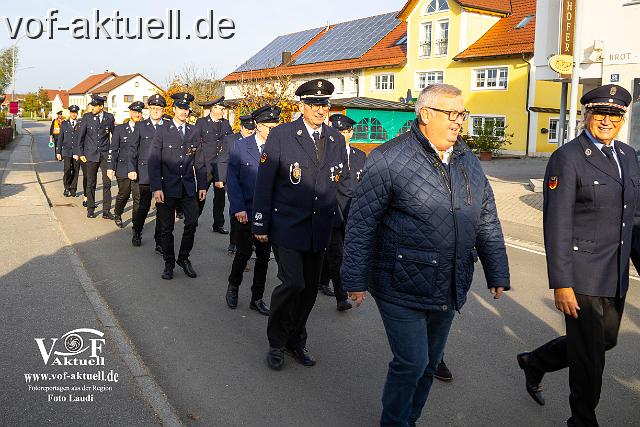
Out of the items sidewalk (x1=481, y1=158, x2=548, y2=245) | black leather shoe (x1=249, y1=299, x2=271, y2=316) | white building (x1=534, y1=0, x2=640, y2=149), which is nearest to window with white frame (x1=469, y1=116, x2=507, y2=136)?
sidewalk (x1=481, y1=158, x2=548, y2=245)

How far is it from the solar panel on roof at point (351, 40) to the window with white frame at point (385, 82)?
2.53 m

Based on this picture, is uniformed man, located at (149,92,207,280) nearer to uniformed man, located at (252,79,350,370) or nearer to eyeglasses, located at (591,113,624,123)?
uniformed man, located at (252,79,350,370)

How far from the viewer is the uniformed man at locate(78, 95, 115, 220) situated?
12.5 m

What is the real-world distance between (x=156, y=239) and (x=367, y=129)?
17.2m

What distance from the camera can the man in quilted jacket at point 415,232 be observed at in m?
3.36

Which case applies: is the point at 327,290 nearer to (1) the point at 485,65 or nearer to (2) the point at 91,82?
(1) the point at 485,65

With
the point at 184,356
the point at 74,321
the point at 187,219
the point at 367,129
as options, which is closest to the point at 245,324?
the point at 184,356

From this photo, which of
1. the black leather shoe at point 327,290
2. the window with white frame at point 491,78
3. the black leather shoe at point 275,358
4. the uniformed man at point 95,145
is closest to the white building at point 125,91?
→ the window with white frame at point 491,78

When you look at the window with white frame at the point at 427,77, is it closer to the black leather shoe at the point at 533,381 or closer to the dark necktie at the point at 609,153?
the black leather shoe at the point at 533,381

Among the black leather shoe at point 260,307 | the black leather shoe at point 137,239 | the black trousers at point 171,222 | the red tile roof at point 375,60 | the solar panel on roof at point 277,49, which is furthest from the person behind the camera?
the solar panel on roof at point 277,49

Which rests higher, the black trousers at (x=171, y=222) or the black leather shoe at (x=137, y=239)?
the black trousers at (x=171, y=222)

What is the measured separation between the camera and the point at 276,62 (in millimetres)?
54094

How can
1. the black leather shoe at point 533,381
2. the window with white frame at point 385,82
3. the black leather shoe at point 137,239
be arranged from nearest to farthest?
the black leather shoe at point 533,381 → the black leather shoe at point 137,239 → the window with white frame at point 385,82

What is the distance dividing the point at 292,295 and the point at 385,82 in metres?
40.8
